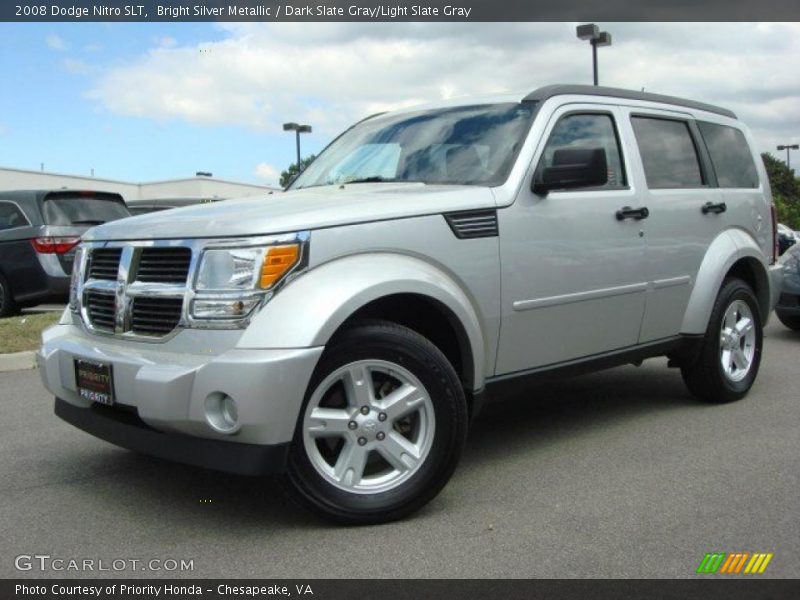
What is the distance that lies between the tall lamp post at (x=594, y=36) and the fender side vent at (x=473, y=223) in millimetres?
17258

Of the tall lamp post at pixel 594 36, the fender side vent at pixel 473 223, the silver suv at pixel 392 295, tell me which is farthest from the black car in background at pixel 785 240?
the fender side vent at pixel 473 223

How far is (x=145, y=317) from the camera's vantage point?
3.54 m

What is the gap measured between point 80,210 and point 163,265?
7576mm

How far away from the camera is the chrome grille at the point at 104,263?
3.76 meters

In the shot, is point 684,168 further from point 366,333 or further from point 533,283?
point 366,333

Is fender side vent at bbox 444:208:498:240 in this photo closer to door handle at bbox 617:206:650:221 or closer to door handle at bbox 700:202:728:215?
door handle at bbox 617:206:650:221

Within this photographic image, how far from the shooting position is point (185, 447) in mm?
3293

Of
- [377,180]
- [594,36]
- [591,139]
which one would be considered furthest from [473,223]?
[594,36]

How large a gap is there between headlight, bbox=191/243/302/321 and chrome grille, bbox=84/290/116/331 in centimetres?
61

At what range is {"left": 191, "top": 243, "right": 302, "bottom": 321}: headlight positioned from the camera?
3.27m

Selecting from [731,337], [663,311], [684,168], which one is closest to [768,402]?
[731,337]

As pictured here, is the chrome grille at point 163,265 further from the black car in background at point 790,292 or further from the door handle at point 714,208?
the black car in background at point 790,292

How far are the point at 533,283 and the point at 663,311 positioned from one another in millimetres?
1329
